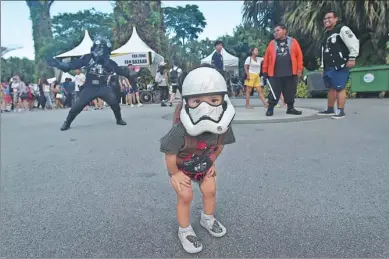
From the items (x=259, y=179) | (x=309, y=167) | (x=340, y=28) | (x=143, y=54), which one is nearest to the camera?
(x=259, y=179)

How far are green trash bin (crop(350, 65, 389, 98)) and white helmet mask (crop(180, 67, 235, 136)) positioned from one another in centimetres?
1000

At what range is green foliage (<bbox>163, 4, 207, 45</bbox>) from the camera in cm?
4875

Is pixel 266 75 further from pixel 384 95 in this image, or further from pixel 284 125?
pixel 384 95

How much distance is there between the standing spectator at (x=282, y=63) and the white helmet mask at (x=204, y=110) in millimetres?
4866

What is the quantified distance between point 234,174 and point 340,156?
1.30 m

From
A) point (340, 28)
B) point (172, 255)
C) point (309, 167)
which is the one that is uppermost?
point (340, 28)

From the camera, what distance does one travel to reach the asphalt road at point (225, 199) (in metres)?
2.20

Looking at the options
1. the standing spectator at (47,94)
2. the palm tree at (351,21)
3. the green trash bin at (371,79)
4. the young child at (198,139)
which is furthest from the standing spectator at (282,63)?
the standing spectator at (47,94)

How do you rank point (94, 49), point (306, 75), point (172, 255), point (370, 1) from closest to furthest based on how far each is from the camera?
point (172, 255), point (94, 49), point (370, 1), point (306, 75)

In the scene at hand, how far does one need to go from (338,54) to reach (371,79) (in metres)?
5.44

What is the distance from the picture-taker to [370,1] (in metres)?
12.2

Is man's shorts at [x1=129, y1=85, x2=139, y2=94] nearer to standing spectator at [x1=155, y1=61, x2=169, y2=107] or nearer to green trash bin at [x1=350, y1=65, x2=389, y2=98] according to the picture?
standing spectator at [x1=155, y1=61, x2=169, y2=107]

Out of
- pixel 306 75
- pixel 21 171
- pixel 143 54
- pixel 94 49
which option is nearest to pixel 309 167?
pixel 21 171

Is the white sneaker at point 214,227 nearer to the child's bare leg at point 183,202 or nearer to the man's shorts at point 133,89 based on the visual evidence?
the child's bare leg at point 183,202
